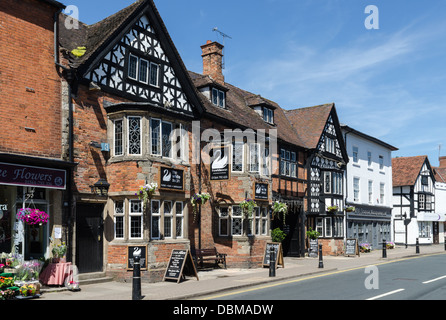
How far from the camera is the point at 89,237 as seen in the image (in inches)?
640

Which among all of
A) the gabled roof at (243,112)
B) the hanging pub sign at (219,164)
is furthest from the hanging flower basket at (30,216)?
the gabled roof at (243,112)

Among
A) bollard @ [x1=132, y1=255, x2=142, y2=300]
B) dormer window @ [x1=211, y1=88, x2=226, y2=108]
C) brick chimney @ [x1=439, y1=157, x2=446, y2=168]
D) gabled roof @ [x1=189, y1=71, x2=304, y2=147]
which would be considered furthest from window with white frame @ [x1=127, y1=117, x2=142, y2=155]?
brick chimney @ [x1=439, y1=157, x2=446, y2=168]

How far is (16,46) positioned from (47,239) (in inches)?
239

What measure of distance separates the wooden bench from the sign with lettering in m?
7.35

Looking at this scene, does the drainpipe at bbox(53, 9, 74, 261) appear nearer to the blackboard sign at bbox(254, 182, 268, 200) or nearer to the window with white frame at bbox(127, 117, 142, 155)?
the window with white frame at bbox(127, 117, 142, 155)

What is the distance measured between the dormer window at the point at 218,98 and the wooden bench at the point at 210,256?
788cm

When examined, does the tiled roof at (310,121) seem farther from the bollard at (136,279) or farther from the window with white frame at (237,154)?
the bollard at (136,279)

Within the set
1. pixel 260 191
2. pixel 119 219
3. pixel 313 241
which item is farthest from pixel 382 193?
pixel 119 219

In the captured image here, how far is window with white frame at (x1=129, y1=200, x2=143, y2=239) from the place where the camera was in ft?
54.5

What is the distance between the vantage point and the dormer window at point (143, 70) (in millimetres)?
17828

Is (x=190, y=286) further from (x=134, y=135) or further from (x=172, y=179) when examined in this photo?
(x=134, y=135)

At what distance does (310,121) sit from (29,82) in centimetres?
2205

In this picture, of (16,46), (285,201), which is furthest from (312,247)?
(16,46)
